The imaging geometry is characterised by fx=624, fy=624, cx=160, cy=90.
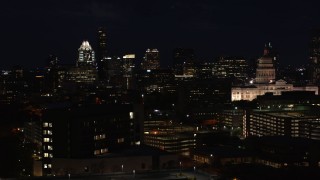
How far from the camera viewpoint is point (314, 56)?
6400cm

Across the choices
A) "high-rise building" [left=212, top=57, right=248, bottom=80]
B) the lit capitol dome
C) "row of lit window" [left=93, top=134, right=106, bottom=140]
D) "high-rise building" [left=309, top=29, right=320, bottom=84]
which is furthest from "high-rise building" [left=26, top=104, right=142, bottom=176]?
the lit capitol dome

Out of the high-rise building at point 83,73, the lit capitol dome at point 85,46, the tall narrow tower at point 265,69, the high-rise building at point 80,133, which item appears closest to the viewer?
the high-rise building at point 80,133

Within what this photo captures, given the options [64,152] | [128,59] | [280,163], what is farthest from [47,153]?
[128,59]

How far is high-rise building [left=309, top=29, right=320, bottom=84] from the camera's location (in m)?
62.8

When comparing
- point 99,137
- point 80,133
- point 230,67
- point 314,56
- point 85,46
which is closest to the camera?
point 80,133

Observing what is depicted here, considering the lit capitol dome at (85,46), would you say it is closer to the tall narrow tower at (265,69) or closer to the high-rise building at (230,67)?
the high-rise building at (230,67)

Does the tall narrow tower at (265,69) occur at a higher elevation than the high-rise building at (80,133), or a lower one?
higher

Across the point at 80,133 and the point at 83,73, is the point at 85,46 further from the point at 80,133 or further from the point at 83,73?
the point at 80,133

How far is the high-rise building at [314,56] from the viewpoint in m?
62.8

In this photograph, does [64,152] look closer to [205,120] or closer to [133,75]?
[205,120]

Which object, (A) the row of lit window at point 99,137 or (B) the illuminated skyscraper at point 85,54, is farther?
(B) the illuminated skyscraper at point 85,54

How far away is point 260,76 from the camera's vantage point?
5006cm

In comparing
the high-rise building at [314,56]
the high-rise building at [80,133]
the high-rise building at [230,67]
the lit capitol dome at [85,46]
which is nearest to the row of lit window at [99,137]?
the high-rise building at [80,133]

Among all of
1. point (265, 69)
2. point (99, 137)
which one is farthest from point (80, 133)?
point (265, 69)
